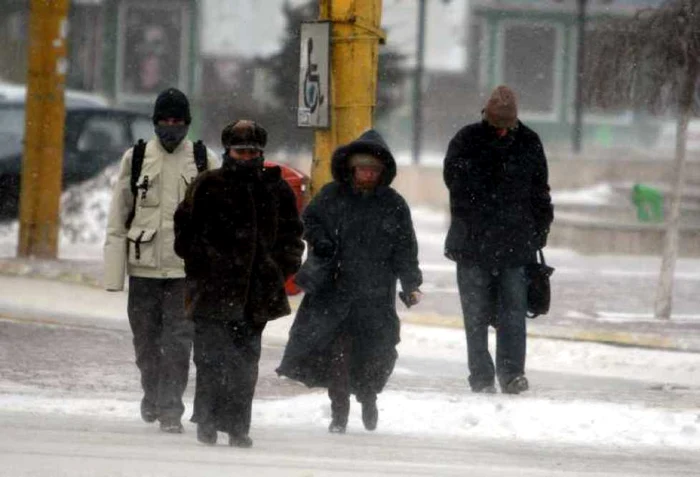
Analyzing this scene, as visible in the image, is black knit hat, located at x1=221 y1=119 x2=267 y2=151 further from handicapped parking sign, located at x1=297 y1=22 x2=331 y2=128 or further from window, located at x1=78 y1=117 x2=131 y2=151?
window, located at x1=78 y1=117 x2=131 y2=151

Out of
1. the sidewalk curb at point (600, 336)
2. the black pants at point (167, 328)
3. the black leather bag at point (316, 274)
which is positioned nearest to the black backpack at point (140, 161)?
the black pants at point (167, 328)

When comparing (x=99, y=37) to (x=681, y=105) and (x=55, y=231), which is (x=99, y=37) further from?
(x=681, y=105)

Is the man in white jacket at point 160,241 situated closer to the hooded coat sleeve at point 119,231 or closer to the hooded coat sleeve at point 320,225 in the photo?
the hooded coat sleeve at point 119,231

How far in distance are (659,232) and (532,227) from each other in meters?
13.1

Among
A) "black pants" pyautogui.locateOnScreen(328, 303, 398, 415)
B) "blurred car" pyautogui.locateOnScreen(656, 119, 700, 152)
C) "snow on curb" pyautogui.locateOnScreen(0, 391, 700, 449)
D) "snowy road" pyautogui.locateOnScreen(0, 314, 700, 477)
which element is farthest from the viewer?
"blurred car" pyautogui.locateOnScreen(656, 119, 700, 152)

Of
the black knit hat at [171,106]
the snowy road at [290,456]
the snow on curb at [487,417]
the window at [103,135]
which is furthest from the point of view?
the window at [103,135]

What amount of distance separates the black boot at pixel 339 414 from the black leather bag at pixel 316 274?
1.87ft

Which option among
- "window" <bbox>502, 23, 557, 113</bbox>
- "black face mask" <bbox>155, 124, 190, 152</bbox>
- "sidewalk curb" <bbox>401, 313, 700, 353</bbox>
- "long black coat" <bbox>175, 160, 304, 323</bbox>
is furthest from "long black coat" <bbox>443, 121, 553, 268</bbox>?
"window" <bbox>502, 23, 557, 113</bbox>

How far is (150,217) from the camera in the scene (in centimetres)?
994

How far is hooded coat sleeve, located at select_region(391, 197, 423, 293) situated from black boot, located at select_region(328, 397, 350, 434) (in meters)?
0.65

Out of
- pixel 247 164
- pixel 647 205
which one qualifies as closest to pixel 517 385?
pixel 247 164

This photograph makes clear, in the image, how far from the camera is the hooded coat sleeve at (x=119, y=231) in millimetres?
9945

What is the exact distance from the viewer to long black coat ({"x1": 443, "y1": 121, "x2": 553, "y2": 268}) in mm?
11438

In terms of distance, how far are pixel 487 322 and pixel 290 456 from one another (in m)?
2.77
